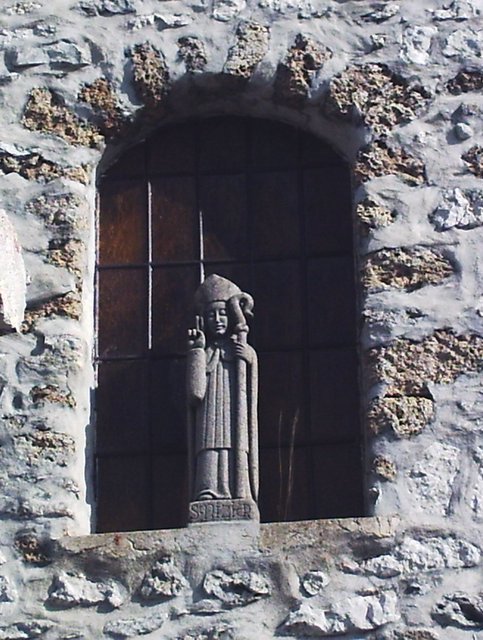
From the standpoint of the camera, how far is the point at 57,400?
28.1ft

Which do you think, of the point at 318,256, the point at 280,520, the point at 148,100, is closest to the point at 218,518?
the point at 280,520

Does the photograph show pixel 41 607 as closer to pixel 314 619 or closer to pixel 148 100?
pixel 314 619

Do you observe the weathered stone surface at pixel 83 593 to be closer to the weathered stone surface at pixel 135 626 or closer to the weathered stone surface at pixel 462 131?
the weathered stone surface at pixel 135 626

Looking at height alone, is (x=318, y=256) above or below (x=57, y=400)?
above

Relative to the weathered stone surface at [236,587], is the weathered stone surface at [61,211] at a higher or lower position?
higher

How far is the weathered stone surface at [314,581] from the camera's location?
26.3ft

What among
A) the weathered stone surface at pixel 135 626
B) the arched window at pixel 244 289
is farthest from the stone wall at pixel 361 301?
the arched window at pixel 244 289

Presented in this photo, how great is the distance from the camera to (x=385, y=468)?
326 inches

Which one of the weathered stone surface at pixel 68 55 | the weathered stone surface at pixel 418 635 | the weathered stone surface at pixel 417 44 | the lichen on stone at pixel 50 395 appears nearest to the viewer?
the weathered stone surface at pixel 418 635

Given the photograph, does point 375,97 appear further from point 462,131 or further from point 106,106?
point 106,106

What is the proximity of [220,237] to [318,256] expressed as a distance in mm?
433

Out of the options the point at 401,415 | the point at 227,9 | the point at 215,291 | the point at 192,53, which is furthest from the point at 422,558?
the point at 227,9

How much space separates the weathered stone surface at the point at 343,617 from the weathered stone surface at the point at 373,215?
164 cm

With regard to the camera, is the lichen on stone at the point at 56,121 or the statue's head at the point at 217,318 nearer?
the statue's head at the point at 217,318
